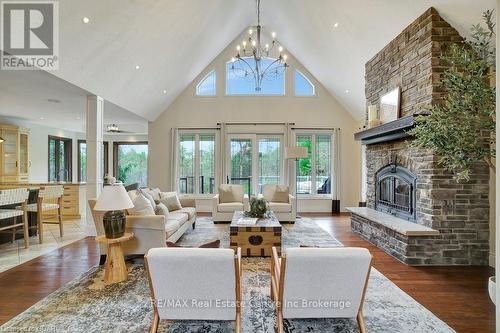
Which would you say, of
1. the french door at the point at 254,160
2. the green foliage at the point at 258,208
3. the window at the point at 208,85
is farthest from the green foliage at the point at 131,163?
the green foliage at the point at 258,208

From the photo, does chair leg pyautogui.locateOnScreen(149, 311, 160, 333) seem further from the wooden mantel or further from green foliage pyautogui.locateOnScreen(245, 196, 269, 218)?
the wooden mantel

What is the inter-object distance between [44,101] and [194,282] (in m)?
5.72

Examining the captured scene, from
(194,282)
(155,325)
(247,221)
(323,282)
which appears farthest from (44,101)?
(323,282)

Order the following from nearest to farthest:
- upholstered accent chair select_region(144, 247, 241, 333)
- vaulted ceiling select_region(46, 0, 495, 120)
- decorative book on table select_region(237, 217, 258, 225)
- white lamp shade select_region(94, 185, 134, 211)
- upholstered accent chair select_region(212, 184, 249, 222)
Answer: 1. upholstered accent chair select_region(144, 247, 241, 333)
2. white lamp shade select_region(94, 185, 134, 211)
3. vaulted ceiling select_region(46, 0, 495, 120)
4. decorative book on table select_region(237, 217, 258, 225)
5. upholstered accent chair select_region(212, 184, 249, 222)

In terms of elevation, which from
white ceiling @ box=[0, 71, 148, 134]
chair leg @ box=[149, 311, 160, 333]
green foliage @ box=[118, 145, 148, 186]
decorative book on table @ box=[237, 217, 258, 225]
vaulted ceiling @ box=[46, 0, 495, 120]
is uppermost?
vaulted ceiling @ box=[46, 0, 495, 120]

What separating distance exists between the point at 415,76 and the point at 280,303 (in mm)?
3819

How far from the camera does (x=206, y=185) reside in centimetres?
816

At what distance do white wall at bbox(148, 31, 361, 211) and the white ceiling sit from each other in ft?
4.05

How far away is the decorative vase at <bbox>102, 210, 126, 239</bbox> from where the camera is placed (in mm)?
3137

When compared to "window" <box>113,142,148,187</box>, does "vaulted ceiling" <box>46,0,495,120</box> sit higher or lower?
higher

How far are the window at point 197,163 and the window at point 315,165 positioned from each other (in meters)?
2.54

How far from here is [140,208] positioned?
3.77 metres

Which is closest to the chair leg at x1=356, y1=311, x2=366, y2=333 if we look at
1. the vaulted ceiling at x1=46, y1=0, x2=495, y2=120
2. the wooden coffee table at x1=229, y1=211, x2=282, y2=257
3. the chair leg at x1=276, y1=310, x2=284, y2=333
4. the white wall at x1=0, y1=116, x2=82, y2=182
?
the chair leg at x1=276, y1=310, x2=284, y2=333

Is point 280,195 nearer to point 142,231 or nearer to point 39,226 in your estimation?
point 142,231
